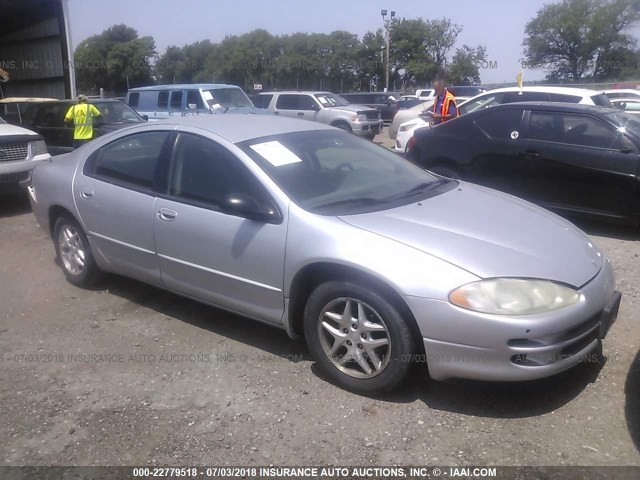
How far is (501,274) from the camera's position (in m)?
2.86

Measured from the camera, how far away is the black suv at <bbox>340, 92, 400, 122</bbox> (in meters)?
24.9

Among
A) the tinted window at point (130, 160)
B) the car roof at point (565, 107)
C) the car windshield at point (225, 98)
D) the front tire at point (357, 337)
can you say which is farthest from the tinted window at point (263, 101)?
the front tire at point (357, 337)

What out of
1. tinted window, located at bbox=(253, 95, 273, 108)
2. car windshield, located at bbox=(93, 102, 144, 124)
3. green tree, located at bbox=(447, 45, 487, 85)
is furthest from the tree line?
car windshield, located at bbox=(93, 102, 144, 124)

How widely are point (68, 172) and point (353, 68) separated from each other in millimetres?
53546

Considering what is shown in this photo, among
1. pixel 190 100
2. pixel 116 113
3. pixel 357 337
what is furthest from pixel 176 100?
Result: pixel 357 337

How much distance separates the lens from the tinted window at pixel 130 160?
163 inches

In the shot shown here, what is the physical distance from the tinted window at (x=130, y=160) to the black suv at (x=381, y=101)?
69.4 feet

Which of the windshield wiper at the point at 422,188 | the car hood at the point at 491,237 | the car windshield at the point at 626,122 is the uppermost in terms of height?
the car windshield at the point at 626,122

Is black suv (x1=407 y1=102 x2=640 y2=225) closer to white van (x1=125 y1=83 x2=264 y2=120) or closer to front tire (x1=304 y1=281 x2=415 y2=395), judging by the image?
front tire (x1=304 y1=281 x2=415 y2=395)

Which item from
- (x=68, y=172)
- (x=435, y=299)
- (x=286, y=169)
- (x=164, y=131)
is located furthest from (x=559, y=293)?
(x=68, y=172)

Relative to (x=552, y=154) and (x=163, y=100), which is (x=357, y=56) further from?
(x=552, y=154)

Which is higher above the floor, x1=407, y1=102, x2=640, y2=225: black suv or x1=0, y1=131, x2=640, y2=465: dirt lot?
x1=407, y1=102, x2=640, y2=225: black suv

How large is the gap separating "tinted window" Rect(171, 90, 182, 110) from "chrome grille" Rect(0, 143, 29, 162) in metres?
6.37

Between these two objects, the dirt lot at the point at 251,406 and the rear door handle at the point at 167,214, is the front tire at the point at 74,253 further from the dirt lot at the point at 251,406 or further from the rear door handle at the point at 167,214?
the rear door handle at the point at 167,214
